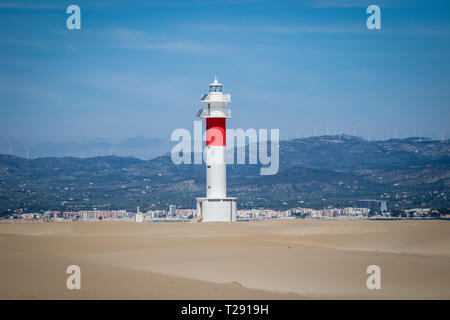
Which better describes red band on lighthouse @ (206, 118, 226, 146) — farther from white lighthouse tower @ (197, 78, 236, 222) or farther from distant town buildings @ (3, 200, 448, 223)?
distant town buildings @ (3, 200, 448, 223)

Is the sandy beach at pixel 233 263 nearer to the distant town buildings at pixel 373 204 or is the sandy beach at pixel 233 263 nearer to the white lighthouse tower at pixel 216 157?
the white lighthouse tower at pixel 216 157

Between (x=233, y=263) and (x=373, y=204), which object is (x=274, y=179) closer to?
(x=373, y=204)

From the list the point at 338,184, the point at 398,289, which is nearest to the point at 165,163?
the point at 338,184

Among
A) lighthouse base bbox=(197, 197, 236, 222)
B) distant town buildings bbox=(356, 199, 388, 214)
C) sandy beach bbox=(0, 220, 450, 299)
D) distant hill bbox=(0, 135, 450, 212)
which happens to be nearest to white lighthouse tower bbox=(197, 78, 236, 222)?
lighthouse base bbox=(197, 197, 236, 222)

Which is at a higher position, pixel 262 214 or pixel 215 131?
pixel 215 131

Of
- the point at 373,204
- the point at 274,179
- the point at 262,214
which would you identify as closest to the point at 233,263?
the point at 262,214

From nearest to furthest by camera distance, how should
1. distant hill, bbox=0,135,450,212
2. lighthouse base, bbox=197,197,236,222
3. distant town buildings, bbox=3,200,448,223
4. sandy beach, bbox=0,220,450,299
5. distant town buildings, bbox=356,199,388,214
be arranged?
sandy beach, bbox=0,220,450,299 < lighthouse base, bbox=197,197,236,222 < distant town buildings, bbox=3,200,448,223 < distant town buildings, bbox=356,199,388,214 < distant hill, bbox=0,135,450,212
